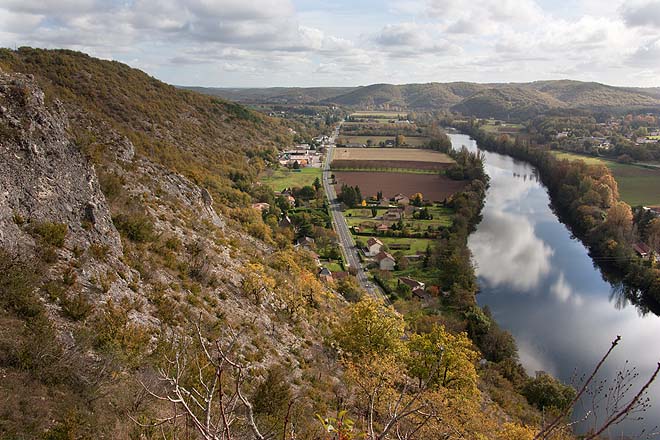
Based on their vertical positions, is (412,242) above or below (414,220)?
below

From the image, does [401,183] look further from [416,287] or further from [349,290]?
[349,290]

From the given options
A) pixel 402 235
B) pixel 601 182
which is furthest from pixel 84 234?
pixel 601 182

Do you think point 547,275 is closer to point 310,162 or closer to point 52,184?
point 52,184

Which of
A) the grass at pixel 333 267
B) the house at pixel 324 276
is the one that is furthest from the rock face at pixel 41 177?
the grass at pixel 333 267

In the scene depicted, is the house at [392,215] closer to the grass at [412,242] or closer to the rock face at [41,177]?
the grass at [412,242]

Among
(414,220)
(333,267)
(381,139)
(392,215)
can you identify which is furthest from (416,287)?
(381,139)

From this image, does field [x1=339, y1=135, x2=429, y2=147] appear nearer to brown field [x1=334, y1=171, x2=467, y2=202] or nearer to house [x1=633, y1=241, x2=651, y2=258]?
brown field [x1=334, y1=171, x2=467, y2=202]

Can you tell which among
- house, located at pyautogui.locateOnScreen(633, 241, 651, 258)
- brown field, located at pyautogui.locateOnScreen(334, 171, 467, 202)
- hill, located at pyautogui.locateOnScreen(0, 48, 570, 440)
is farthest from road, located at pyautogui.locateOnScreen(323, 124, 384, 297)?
house, located at pyautogui.locateOnScreen(633, 241, 651, 258)
